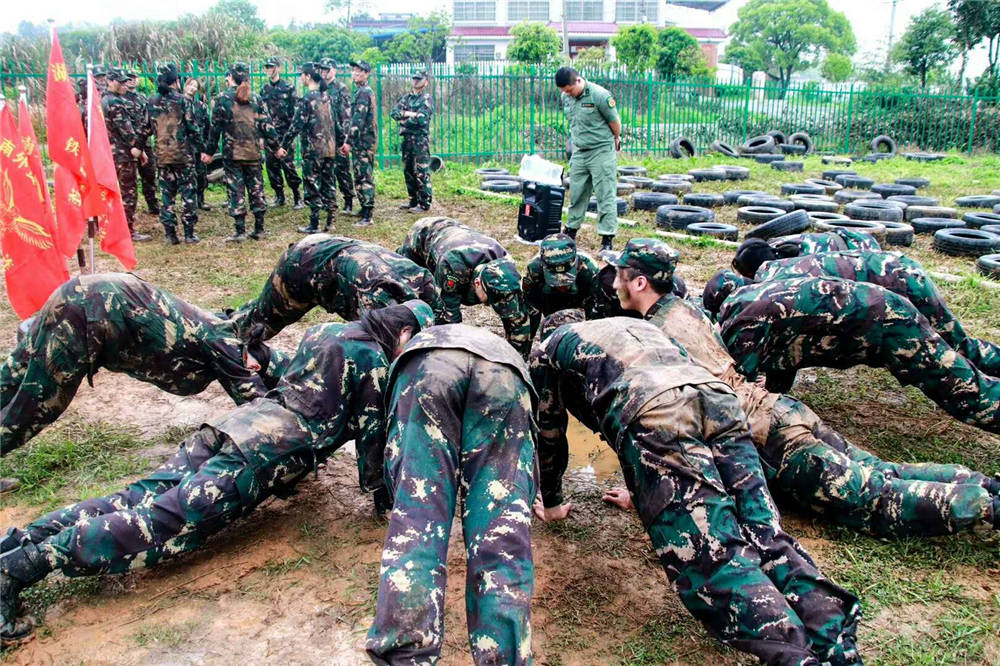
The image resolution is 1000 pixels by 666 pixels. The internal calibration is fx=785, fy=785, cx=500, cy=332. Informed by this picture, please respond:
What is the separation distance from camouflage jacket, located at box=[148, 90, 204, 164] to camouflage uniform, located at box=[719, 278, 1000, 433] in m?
7.93

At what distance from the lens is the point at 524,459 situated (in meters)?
2.95

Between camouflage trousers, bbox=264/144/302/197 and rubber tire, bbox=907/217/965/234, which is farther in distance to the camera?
camouflage trousers, bbox=264/144/302/197

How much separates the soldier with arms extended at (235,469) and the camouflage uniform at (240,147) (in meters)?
6.79

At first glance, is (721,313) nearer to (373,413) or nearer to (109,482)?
(373,413)

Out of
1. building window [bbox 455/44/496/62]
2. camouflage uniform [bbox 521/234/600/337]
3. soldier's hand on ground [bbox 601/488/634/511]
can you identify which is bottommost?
soldier's hand on ground [bbox 601/488/634/511]

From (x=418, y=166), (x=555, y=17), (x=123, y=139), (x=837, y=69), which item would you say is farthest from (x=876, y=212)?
(x=555, y=17)

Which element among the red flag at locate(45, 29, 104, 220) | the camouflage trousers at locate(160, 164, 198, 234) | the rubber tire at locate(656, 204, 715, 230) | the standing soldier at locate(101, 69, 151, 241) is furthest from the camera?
the rubber tire at locate(656, 204, 715, 230)

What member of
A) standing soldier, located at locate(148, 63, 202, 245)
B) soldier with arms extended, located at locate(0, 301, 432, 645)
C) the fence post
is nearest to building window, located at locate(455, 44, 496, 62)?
the fence post

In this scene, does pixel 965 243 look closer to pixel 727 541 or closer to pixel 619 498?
pixel 619 498

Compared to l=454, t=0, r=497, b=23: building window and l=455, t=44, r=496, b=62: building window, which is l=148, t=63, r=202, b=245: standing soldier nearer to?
l=455, t=44, r=496, b=62: building window

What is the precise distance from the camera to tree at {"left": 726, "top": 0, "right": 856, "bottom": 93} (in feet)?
163

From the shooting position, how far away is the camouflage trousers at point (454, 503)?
252 centimetres

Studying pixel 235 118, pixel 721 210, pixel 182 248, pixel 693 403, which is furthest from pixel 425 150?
pixel 693 403

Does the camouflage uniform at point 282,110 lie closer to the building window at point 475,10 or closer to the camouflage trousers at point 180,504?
the camouflage trousers at point 180,504
